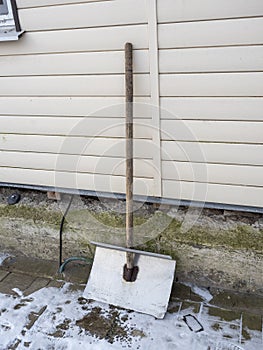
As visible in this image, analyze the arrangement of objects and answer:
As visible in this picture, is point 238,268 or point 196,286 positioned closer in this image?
point 238,268

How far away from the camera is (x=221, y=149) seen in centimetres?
199

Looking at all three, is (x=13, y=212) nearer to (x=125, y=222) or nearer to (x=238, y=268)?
(x=125, y=222)

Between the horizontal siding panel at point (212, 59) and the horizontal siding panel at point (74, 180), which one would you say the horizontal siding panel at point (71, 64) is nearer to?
the horizontal siding panel at point (212, 59)

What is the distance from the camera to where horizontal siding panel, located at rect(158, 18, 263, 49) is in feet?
5.54

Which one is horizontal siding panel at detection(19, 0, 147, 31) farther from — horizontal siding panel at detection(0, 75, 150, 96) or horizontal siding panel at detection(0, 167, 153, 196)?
horizontal siding panel at detection(0, 167, 153, 196)

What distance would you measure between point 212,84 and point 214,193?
67 cm

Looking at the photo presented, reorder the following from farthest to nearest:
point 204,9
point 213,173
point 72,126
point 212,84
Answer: point 72,126 < point 213,173 < point 212,84 < point 204,9

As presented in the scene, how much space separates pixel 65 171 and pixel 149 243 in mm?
767

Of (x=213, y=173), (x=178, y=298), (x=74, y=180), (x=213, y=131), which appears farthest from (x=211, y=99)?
(x=178, y=298)

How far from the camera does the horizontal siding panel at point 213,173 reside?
2.00m

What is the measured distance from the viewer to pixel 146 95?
1997 millimetres

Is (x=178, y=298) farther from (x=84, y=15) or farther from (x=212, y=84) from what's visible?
(x=84, y=15)

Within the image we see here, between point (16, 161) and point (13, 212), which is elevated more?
point (16, 161)

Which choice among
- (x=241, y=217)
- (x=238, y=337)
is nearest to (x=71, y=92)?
(x=241, y=217)
